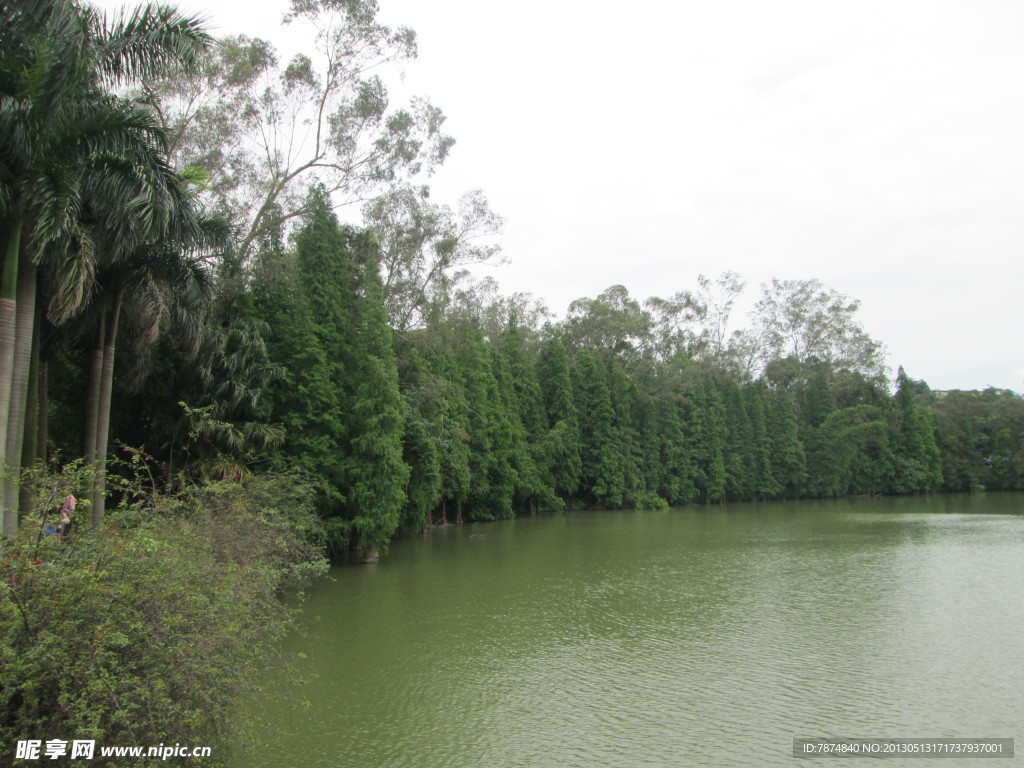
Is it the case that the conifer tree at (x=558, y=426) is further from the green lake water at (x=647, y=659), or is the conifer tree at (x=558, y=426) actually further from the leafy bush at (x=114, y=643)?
the leafy bush at (x=114, y=643)

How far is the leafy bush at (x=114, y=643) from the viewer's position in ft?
15.9

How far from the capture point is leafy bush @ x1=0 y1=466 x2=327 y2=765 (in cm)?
485

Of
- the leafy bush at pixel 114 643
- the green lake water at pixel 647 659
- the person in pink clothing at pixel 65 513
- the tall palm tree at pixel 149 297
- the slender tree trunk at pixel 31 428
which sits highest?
the tall palm tree at pixel 149 297

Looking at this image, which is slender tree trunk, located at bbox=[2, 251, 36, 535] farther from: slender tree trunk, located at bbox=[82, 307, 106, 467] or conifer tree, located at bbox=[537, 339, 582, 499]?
conifer tree, located at bbox=[537, 339, 582, 499]

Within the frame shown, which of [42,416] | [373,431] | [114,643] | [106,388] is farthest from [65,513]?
[373,431]

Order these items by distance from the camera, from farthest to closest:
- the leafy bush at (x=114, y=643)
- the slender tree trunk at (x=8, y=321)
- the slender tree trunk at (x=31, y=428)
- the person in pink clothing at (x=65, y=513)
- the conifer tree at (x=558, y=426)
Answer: the conifer tree at (x=558, y=426) < the slender tree trunk at (x=31, y=428) < the slender tree trunk at (x=8, y=321) < the person in pink clothing at (x=65, y=513) < the leafy bush at (x=114, y=643)

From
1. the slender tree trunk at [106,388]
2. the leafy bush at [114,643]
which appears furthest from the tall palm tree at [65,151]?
the leafy bush at [114,643]

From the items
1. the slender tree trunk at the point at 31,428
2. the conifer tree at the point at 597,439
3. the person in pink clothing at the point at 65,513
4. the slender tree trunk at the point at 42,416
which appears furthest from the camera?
the conifer tree at the point at 597,439

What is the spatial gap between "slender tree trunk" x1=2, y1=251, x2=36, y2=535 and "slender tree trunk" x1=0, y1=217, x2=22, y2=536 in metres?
0.20

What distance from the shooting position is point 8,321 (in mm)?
9648

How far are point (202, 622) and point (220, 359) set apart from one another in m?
12.4

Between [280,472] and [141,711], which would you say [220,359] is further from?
[141,711]

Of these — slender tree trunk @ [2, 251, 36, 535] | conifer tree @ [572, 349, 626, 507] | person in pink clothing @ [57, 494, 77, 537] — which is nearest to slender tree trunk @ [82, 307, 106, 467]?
slender tree trunk @ [2, 251, 36, 535]

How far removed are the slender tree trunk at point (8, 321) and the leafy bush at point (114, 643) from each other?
3.52m
